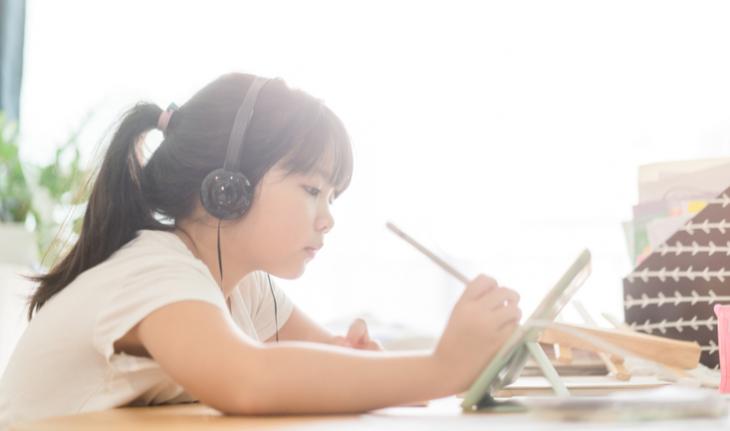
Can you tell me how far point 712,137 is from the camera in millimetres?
2594

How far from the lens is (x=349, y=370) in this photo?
733 millimetres

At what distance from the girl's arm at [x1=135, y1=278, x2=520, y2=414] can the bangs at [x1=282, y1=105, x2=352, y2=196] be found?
1.30 ft

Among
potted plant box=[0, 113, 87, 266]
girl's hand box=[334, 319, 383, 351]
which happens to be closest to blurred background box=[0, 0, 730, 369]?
potted plant box=[0, 113, 87, 266]

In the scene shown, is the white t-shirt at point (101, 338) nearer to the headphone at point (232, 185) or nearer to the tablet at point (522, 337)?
the headphone at point (232, 185)

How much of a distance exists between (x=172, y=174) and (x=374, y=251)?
1.82m

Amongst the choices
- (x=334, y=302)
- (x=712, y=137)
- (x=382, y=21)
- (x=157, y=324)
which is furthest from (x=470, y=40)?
(x=157, y=324)

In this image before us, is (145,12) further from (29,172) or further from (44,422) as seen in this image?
(44,422)

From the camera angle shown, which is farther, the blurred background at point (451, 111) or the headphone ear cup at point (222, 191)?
the blurred background at point (451, 111)

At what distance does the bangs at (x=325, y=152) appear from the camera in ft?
3.67

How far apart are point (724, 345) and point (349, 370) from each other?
449 mm

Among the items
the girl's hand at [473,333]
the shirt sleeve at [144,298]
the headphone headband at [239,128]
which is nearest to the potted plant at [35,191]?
the headphone headband at [239,128]

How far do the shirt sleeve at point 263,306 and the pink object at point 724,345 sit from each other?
2.18 feet

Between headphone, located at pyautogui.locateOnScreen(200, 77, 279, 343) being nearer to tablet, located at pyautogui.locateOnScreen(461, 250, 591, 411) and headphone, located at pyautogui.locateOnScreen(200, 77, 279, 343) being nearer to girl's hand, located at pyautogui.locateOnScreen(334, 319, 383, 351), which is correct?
girl's hand, located at pyautogui.locateOnScreen(334, 319, 383, 351)

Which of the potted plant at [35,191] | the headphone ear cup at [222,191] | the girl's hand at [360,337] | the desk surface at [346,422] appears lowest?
the potted plant at [35,191]
